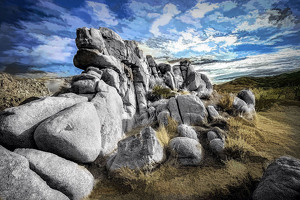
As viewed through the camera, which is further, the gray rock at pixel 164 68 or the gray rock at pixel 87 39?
the gray rock at pixel 164 68

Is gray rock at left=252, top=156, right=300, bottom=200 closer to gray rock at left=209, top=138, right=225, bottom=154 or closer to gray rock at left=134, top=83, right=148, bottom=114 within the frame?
gray rock at left=209, top=138, right=225, bottom=154

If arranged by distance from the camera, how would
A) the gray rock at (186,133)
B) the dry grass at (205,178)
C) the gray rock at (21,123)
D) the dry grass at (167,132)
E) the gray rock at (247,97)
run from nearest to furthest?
the dry grass at (205,178), the gray rock at (21,123), the dry grass at (167,132), the gray rock at (186,133), the gray rock at (247,97)

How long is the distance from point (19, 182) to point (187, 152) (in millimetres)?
4414

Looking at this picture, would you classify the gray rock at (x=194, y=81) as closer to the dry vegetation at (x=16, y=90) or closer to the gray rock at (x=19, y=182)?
the dry vegetation at (x=16, y=90)

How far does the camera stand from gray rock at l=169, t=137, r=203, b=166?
433 centimetres

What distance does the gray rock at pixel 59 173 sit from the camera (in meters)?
3.03

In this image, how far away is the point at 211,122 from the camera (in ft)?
24.3

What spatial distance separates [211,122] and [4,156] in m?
8.20

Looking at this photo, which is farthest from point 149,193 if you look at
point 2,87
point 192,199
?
point 2,87

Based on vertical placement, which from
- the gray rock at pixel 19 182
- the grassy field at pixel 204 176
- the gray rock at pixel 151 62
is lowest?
the grassy field at pixel 204 176

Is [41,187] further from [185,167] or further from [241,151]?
[241,151]

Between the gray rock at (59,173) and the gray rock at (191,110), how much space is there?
5936mm

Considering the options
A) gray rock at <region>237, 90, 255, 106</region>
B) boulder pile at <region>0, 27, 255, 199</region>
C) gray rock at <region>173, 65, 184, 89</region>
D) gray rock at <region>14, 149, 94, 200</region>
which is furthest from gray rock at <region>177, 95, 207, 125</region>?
gray rock at <region>173, 65, 184, 89</region>

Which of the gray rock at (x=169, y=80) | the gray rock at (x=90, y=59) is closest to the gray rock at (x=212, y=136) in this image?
the gray rock at (x=90, y=59)
